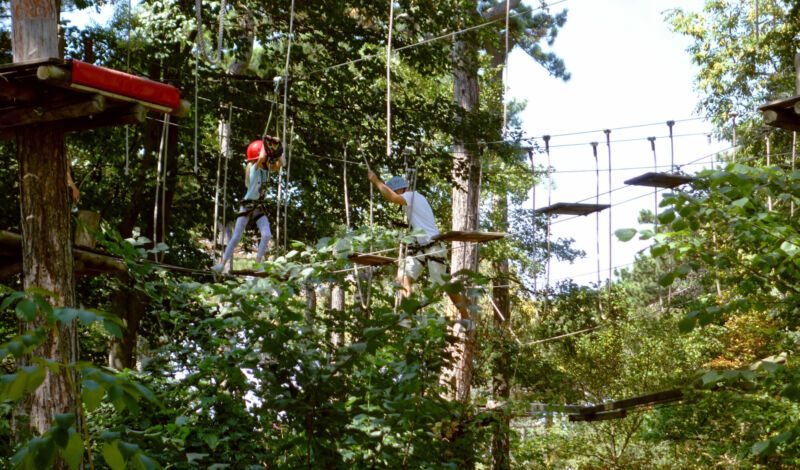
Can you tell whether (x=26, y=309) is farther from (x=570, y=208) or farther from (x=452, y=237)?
(x=570, y=208)

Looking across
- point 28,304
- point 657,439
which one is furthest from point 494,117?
point 28,304

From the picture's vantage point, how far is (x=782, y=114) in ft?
13.7

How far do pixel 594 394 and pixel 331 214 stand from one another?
28.1ft

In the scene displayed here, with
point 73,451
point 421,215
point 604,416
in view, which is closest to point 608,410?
point 604,416

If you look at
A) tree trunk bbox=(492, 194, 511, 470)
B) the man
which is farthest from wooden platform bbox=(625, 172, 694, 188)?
the man

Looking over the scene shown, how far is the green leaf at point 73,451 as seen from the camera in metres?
1.35

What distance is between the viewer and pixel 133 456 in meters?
1.42

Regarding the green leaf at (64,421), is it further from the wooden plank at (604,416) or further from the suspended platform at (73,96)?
the wooden plank at (604,416)

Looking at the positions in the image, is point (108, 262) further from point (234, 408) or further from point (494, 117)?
point (494, 117)

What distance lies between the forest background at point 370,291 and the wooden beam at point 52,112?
58 centimetres

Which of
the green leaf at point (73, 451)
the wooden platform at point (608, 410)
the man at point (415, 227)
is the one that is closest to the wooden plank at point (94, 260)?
the man at point (415, 227)

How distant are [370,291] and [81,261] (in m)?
4.04

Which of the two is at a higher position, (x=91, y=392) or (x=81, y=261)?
(x=81, y=261)

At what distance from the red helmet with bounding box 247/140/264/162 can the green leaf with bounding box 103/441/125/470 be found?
570 cm
